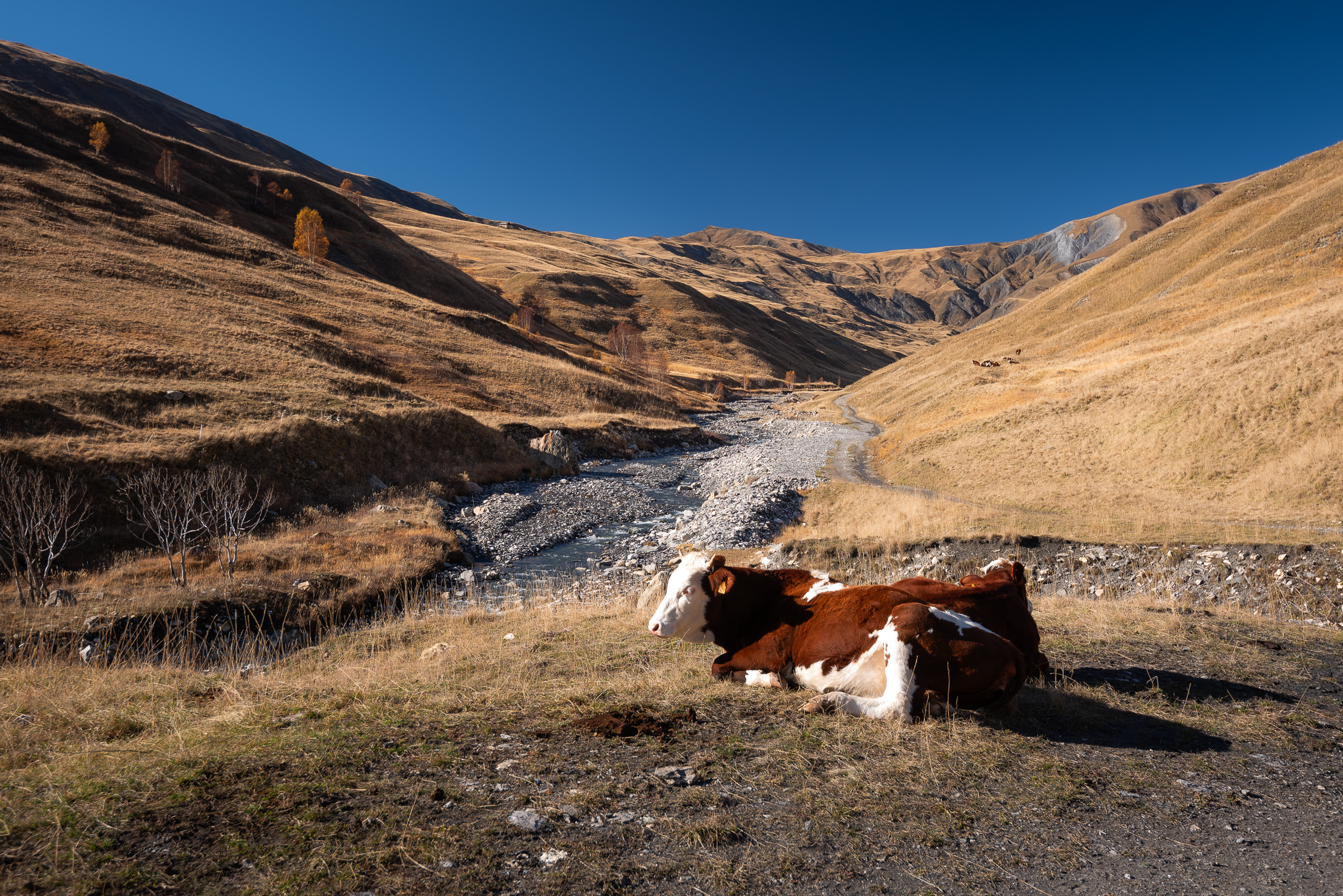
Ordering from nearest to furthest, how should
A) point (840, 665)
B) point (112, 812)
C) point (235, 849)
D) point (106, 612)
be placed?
point (235, 849), point (112, 812), point (840, 665), point (106, 612)

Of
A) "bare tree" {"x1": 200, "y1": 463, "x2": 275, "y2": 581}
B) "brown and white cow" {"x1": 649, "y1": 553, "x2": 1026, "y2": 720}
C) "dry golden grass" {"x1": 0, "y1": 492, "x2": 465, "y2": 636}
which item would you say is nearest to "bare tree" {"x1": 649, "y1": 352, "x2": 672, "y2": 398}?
"dry golden grass" {"x1": 0, "y1": 492, "x2": 465, "y2": 636}

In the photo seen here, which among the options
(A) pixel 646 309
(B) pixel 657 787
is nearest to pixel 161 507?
(B) pixel 657 787

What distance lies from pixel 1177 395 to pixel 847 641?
117 feet

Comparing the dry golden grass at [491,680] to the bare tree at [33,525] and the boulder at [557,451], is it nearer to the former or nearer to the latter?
the bare tree at [33,525]

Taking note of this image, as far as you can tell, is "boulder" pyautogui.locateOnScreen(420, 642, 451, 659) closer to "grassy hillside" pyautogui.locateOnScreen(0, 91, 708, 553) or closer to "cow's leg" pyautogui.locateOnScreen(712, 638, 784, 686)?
"cow's leg" pyautogui.locateOnScreen(712, 638, 784, 686)

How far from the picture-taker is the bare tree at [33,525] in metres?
14.4

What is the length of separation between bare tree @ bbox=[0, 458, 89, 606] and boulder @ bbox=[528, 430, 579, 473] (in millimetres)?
24004

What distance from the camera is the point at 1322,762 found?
5410 millimetres

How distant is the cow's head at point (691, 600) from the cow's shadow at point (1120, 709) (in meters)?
3.27

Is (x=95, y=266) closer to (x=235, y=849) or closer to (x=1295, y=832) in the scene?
(x=235, y=849)

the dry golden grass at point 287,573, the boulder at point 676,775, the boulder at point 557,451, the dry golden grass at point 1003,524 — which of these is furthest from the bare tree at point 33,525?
the boulder at point 557,451

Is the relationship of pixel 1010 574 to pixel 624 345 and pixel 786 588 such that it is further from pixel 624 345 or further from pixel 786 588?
pixel 624 345

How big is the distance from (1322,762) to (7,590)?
25.3m

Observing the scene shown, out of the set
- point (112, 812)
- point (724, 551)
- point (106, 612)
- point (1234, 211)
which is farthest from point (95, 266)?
point (1234, 211)
